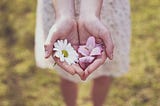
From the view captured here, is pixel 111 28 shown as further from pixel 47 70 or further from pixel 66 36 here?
pixel 47 70

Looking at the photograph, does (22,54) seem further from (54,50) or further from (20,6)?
(54,50)

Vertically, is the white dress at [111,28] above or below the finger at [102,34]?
below

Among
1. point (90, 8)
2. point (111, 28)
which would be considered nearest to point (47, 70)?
point (111, 28)

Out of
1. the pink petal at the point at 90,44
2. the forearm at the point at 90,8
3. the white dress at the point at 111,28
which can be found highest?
the forearm at the point at 90,8

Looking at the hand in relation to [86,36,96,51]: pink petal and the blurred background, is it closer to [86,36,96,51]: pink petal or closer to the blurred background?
[86,36,96,51]: pink petal

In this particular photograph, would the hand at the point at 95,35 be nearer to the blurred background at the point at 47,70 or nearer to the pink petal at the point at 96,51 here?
the pink petal at the point at 96,51

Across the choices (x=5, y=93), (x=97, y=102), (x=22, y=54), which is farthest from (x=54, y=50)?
(x=22, y=54)

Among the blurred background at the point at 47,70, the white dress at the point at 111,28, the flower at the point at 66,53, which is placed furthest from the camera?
the blurred background at the point at 47,70

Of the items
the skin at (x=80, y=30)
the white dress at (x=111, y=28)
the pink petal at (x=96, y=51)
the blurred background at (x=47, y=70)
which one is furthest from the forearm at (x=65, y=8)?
the blurred background at (x=47, y=70)

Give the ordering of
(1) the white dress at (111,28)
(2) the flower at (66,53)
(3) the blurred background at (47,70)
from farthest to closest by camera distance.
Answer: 1. (3) the blurred background at (47,70)
2. (1) the white dress at (111,28)
3. (2) the flower at (66,53)
